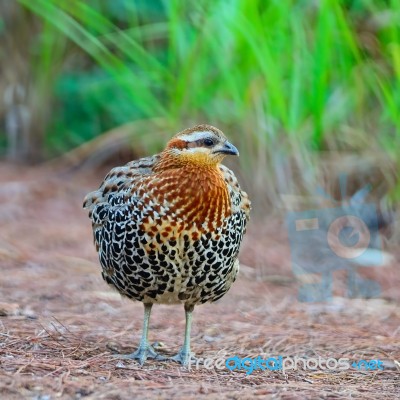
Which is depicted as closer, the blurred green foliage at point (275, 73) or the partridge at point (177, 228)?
the partridge at point (177, 228)

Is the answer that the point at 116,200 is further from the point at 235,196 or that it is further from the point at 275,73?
the point at 275,73

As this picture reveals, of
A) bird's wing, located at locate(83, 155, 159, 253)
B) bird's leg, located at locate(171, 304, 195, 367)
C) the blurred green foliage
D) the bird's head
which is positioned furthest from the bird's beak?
the blurred green foliage

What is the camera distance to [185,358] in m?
4.16

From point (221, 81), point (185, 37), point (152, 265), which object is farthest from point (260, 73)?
point (152, 265)

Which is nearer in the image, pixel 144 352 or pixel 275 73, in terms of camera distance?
pixel 144 352

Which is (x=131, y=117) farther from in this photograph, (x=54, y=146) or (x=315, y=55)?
(x=315, y=55)

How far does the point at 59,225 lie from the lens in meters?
7.14

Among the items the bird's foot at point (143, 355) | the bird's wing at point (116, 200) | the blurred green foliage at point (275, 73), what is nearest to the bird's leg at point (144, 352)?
the bird's foot at point (143, 355)

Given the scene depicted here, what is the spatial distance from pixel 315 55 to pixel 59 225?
2.52 m

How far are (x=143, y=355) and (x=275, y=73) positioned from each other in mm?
2680

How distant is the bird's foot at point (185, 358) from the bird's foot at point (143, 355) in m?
0.07

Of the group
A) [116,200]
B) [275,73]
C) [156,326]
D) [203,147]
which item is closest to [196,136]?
[203,147]

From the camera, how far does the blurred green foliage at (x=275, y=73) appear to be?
6.16 m

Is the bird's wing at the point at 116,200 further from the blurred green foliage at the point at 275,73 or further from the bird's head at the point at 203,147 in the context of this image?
the blurred green foliage at the point at 275,73
